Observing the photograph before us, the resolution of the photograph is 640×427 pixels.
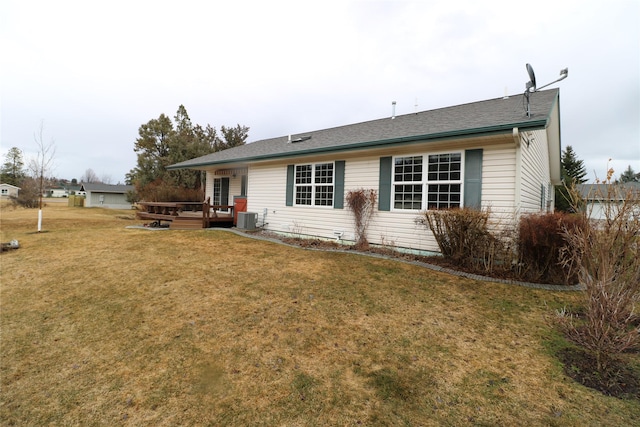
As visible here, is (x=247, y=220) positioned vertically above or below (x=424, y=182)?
below

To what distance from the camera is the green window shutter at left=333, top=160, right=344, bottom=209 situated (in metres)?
8.94

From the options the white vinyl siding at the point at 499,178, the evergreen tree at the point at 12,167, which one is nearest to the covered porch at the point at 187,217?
the white vinyl siding at the point at 499,178

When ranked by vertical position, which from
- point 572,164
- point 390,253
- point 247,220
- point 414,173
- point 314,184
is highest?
point 572,164

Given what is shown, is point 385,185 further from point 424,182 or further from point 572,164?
point 572,164

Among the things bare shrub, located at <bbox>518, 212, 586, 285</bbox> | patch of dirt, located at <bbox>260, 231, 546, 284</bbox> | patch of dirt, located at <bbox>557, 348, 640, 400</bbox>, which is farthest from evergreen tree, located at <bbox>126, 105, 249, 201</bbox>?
patch of dirt, located at <bbox>557, 348, 640, 400</bbox>

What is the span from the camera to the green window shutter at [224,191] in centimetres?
1444

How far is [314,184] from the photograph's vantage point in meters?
9.69

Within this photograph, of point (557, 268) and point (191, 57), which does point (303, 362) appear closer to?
point (557, 268)

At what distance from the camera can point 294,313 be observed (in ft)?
13.5

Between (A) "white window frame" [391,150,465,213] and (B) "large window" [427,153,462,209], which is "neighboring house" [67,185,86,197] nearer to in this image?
(A) "white window frame" [391,150,465,213]

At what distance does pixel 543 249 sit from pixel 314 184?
662 cm

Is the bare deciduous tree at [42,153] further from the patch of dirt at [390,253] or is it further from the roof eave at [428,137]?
the patch of dirt at [390,253]

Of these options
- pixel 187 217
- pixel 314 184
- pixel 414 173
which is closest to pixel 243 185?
pixel 187 217

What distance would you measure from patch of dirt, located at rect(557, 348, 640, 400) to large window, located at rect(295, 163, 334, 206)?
23.0 ft
